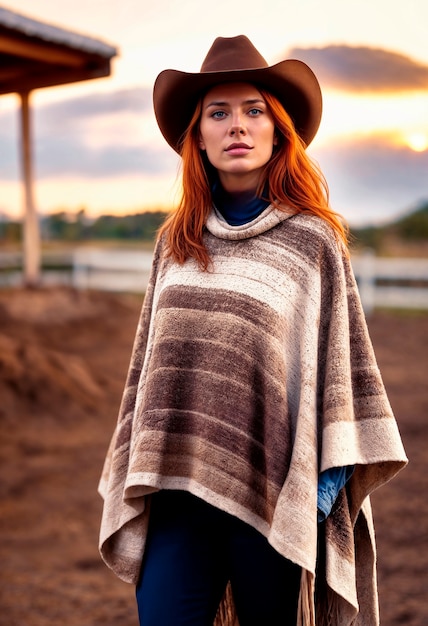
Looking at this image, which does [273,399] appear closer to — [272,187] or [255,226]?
[255,226]

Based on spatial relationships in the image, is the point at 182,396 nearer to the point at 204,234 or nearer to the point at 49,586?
the point at 204,234

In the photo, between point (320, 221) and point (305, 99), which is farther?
point (305, 99)

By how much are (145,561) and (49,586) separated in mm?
2005

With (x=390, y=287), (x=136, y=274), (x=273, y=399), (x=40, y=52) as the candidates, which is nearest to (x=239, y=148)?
(x=273, y=399)

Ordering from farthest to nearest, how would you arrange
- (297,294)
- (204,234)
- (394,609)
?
(394,609) → (204,234) → (297,294)

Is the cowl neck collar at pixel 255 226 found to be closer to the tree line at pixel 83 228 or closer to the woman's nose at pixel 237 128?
the woman's nose at pixel 237 128

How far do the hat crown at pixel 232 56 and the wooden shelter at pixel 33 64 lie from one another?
200 inches

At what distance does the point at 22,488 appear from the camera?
4.84m

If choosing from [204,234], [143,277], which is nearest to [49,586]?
[204,234]

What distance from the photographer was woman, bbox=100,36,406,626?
65.7 inches

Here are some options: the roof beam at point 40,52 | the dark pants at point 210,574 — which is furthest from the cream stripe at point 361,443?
the roof beam at point 40,52

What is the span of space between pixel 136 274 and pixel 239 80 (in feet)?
42.7

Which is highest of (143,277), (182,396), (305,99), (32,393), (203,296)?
(305,99)

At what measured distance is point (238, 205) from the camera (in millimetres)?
1817
